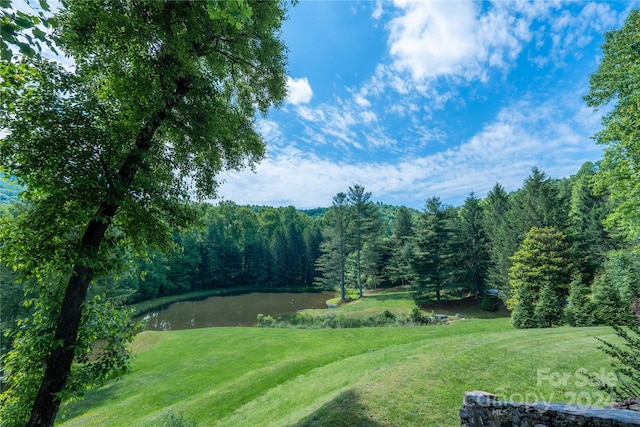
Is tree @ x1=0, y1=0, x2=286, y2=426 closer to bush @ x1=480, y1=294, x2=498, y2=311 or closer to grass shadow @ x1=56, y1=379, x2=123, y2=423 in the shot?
grass shadow @ x1=56, y1=379, x2=123, y2=423

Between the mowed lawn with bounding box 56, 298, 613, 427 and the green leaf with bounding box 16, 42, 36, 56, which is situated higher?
the green leaf with bounding box 16, 42, 36, 56

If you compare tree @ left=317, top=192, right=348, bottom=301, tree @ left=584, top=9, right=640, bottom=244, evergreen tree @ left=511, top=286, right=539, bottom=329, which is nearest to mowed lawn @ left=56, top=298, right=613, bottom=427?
evergreen tree @ left=511, top=286, right=539, bottom=329

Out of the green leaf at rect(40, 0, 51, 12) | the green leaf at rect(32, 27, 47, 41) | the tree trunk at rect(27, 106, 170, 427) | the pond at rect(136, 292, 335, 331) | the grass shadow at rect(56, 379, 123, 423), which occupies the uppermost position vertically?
the green leaf at rect(40, 0, 51, 12)

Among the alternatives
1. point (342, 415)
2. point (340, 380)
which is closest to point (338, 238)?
point (340, 380)

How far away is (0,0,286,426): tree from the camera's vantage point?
3.76 m

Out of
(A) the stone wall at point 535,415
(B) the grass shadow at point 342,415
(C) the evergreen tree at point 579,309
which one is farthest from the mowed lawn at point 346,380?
(C) the evergreen tree at point 579,309

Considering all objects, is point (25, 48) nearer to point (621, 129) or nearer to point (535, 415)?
point (535, 415)

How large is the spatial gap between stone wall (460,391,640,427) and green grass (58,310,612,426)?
3.40 feet

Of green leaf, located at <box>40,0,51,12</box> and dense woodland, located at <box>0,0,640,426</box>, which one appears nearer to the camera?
green leaf, located at <box>40,0,51,12</box>

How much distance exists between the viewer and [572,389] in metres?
6.36

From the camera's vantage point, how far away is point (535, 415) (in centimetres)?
386

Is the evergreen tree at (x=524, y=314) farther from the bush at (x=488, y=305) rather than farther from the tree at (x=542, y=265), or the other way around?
the bush at (x=488, y=305)

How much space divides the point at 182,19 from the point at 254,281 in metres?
53.9

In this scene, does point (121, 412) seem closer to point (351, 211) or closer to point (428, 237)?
point (428, 237)
